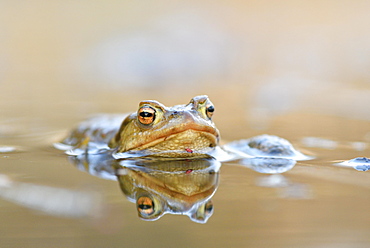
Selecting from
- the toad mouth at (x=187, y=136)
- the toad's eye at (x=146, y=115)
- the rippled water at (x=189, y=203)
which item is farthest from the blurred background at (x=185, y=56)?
the rippled water at (x=189, y=203)

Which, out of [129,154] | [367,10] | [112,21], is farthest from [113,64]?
[129,154]

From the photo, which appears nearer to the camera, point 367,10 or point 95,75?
point 95,75

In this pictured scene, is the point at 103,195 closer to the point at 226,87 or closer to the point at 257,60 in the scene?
the point at 226,87

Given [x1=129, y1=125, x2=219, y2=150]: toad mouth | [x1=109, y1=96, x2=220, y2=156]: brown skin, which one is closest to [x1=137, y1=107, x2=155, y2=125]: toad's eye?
[x1=109, y1=96, x2=220, y2=156]: brown skin

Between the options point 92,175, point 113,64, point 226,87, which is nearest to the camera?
point 92,175

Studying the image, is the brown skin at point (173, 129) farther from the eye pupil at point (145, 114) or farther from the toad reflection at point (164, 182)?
the toad reflection at point (164, 182)

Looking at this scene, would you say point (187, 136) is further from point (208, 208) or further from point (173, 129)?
point (208, 208)

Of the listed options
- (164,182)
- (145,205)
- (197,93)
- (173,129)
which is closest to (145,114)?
(173,129)
